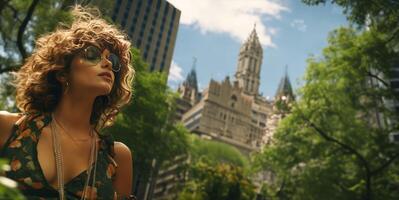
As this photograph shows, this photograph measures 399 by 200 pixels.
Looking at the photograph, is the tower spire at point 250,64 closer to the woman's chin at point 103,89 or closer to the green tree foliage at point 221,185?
the green tree foliage at point 221,185

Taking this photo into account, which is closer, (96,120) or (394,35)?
(96,120)

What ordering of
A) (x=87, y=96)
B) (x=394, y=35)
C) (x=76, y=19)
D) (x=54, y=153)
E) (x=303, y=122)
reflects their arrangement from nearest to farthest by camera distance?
(x=54, y=153)
(x=87, y=96)
(x=76, y=19)
(x=394, y=35)
(x=303, y=122)

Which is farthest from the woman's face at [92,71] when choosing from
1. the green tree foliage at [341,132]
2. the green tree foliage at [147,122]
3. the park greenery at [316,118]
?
the green tree foliage at [147,122]

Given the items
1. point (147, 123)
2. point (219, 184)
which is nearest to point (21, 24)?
point (147, 123)

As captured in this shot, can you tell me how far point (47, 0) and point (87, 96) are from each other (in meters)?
15.0

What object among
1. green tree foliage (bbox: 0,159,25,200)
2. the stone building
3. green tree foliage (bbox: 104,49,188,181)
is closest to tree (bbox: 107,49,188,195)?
green tree foliage (bbox: 104,49,188,181)

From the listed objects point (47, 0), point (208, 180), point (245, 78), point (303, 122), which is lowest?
point (208, 180)

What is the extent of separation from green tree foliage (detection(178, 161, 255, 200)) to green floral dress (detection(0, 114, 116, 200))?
28.9 metres

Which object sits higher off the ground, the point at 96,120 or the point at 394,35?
the point at 394,35

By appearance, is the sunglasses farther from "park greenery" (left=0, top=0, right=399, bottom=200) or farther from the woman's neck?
"park greenery" (left=0, top=0, right=399, bottom=200)

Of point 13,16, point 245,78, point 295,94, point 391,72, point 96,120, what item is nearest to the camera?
point 96,120

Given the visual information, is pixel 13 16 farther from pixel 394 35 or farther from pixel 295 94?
pixel 295 94

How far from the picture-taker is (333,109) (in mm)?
23828

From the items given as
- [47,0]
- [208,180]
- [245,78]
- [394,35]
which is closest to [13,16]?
[47,0]
